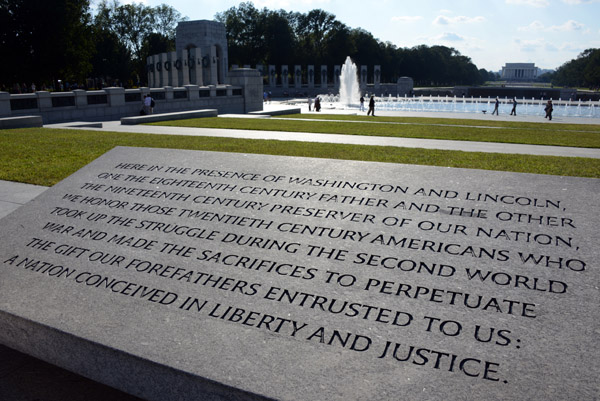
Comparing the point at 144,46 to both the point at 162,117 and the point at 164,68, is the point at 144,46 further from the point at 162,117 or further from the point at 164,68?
the point at 162,117

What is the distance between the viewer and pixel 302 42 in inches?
4692

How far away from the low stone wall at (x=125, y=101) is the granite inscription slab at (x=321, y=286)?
70.5 feet

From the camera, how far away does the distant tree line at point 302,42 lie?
109 m

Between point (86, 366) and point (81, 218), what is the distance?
234 centimetres

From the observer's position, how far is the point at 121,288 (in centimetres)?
457

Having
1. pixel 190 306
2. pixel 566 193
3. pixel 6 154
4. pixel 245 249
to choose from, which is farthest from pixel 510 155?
pixel 6 154

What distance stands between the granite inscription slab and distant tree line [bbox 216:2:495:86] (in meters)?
108

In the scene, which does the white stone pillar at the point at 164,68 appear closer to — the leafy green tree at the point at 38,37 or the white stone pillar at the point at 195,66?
the white stone pillar at the point at 195,66

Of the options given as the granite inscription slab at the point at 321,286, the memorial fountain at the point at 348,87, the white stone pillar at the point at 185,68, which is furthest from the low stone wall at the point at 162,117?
the memorial fountain at the point at 348,87

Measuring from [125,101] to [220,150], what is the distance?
63.2 ft

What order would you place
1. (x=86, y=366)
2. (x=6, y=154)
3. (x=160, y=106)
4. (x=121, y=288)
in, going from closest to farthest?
(x=86, y=366) → (x=121, y=288) → (x=6, y=154) → (x=160, y=106)

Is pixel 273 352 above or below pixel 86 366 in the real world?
above

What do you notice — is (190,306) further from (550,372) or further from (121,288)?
(550,372)

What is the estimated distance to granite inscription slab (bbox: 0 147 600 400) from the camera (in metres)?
3.38
